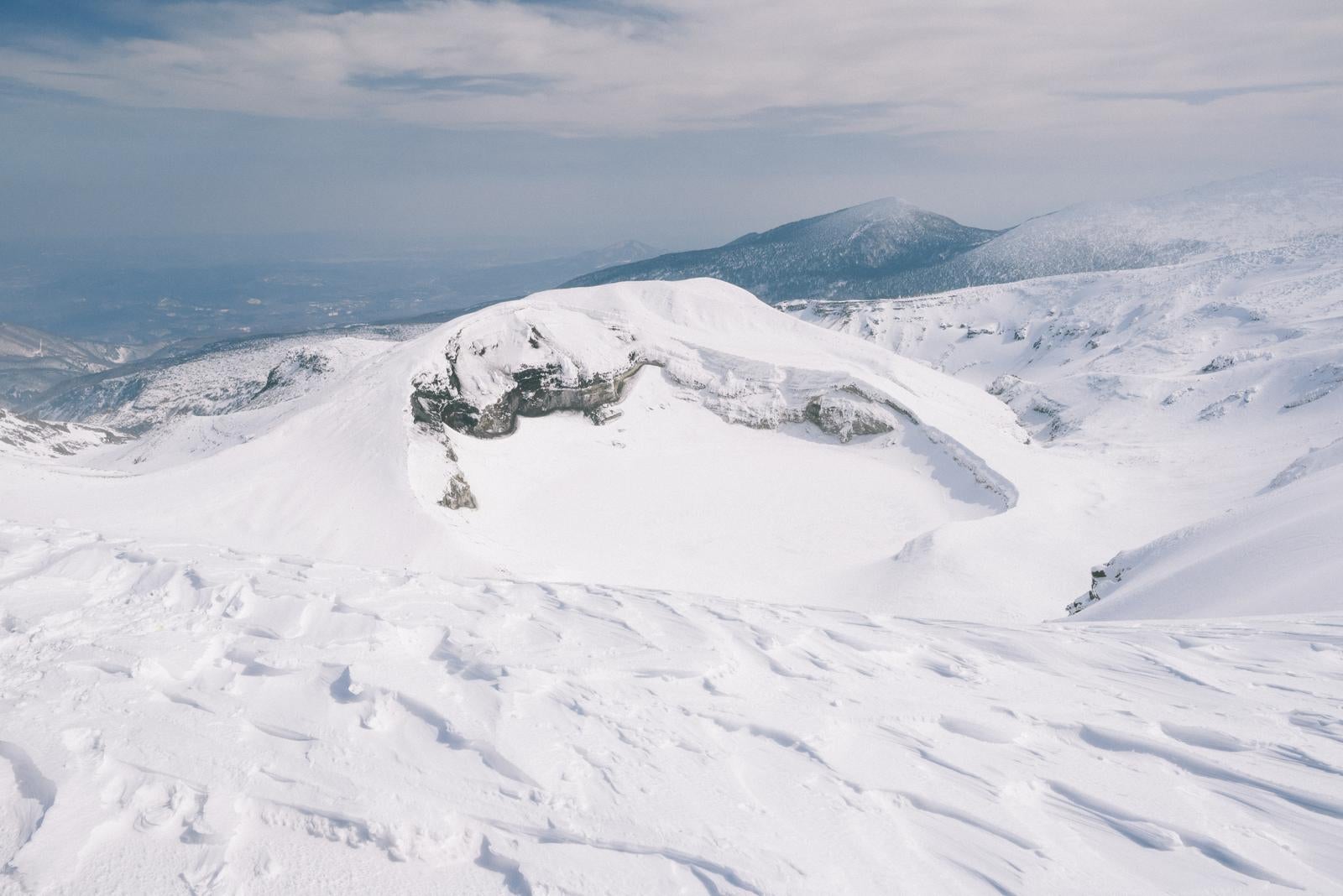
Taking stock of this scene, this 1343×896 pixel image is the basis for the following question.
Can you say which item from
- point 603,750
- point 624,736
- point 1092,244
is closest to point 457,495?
point 624,736

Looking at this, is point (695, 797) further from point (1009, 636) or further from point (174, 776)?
point (1009, 636)

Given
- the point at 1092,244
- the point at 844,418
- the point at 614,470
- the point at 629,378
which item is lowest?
the point at 614,470

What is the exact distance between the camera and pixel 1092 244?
522 ft

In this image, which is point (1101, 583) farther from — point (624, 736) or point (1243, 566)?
point (624, 736)

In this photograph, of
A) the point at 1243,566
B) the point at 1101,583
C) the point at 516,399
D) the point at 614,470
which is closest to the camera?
the point at 1243,566

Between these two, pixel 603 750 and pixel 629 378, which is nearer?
pixel 603 750

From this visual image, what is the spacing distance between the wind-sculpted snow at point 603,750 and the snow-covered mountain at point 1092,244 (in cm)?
16555

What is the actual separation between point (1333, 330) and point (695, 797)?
79.3 metres

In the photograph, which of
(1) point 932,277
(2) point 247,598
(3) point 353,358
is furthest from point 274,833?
(1) point 932,277

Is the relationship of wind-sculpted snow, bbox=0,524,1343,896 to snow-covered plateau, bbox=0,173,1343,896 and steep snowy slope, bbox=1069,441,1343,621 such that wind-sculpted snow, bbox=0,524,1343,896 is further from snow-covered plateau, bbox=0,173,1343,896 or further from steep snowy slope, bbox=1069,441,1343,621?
steep snowy slope, bbox=1069,441,1343,621

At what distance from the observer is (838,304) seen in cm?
11562

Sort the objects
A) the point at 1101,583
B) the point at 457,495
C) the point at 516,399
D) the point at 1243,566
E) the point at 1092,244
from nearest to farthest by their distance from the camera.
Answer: the point at 1243,566 < the point at 1101,583 < the point at 457,495 < the point at 516,399 < the point at 1092,244

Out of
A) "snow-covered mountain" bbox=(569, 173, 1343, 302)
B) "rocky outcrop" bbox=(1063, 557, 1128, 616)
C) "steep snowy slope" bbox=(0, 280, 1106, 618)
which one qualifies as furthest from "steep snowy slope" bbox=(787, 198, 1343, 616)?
"snow-covered mountain" bbox=(569, 173, 1343, 302)

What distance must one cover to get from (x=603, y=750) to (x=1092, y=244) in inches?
7614
